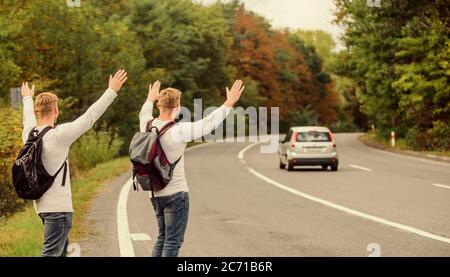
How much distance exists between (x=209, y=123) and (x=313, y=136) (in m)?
19.2

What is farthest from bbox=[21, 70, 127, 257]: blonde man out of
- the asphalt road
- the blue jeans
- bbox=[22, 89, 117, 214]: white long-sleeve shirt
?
the asphalt road

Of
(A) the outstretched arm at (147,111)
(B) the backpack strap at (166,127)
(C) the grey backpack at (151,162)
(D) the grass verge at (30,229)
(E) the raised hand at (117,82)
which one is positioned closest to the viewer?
(E) the raised hand at (117,82)

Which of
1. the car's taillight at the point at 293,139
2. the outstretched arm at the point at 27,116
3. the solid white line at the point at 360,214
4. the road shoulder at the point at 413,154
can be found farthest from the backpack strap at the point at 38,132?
the road shoulder at the point at 413,154

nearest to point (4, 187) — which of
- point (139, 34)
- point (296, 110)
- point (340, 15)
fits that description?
point (340, 15)

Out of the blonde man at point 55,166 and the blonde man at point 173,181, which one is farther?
the blonde man at point 173,181

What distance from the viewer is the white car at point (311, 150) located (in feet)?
81.0

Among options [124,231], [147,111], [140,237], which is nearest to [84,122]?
[147,111]

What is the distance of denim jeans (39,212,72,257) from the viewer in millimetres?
6098

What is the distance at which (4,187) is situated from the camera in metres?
17.3

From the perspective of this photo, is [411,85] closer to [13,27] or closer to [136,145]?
[13,27]

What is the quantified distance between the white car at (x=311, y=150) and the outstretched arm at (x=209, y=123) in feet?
60.1

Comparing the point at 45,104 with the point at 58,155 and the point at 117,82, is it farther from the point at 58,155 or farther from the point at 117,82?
the point at 117,82

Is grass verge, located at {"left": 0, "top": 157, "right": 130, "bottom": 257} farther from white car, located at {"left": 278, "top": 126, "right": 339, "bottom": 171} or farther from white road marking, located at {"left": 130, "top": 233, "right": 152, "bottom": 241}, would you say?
white car, located at {"left": 278, "top": 126, "right": 339, "bottom": 171}

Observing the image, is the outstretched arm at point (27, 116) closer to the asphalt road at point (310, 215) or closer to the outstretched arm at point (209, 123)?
the outstretched arm at point (209, 123)
